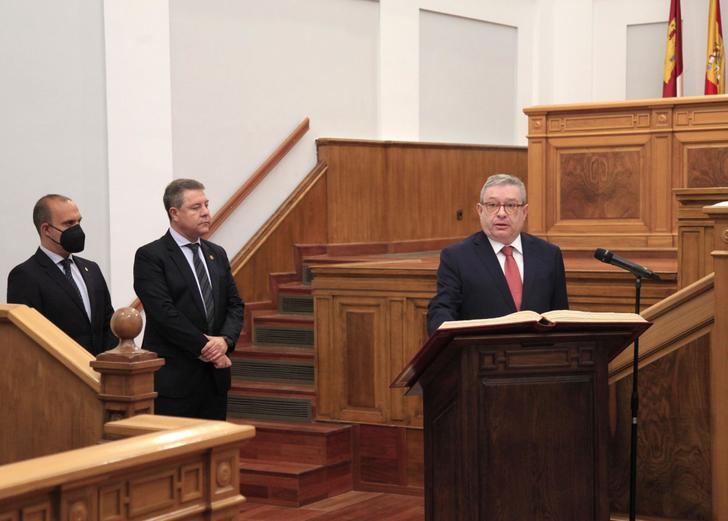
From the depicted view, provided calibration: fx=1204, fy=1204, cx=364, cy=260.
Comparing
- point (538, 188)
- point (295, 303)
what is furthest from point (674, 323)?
point (295, 303)

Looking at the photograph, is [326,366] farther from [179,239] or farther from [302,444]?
[179,239]

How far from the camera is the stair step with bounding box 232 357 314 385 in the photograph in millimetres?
6895

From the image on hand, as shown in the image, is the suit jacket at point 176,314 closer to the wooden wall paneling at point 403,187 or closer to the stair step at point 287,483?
the stair step at point 287,483

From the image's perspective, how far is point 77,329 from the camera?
4.65m

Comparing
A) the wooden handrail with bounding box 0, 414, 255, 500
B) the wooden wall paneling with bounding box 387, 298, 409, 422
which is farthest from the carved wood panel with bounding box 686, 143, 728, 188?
the wooden handrail with bounding box 0, 414, 255, 500

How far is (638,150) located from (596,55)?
349cm

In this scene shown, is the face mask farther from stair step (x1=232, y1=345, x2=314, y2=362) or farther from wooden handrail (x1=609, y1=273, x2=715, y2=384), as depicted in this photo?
stair step (x1=232, y1=345, x2=314, y2=362)

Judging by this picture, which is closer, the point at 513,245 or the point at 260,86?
the point at 513,245

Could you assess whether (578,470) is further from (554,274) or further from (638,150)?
(638,150)

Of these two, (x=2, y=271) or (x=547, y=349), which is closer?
(x=547, y=349)

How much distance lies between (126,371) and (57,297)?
1260mm

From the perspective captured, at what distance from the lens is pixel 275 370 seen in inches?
277

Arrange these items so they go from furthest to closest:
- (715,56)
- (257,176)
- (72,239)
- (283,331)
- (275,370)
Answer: (715,56)
(257,176)
(283,331)
(275,370)
(72,239)

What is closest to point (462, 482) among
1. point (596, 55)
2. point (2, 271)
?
point (2, 271)
